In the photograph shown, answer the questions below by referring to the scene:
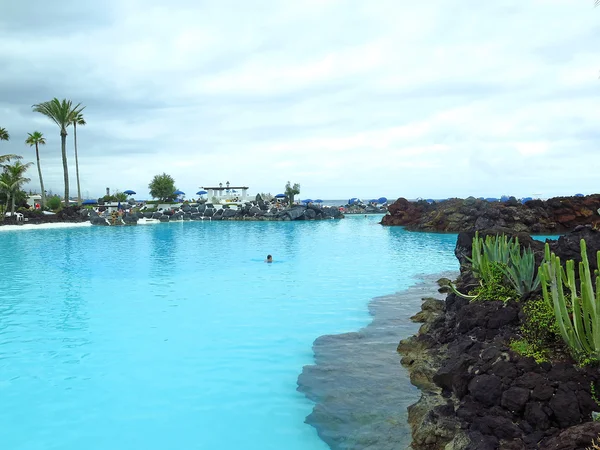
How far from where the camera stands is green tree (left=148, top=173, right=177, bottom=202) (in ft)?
266

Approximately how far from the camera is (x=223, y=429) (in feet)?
22.7

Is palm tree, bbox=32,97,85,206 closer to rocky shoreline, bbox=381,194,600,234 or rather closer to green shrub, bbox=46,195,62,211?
green shrub, bbox=46,195,62,211

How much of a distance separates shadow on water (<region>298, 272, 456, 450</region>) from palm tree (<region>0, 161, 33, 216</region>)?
54.2 meters

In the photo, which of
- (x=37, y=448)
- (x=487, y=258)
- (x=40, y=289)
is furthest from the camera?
(x=40, y=289)

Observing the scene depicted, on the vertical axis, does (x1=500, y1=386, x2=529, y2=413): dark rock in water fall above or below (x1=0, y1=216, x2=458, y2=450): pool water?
above

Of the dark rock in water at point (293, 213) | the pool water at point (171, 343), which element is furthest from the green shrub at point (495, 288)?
the dark rock in water at point (293, 213)

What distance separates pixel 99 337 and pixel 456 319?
336 inches

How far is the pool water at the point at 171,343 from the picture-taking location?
6988 mm

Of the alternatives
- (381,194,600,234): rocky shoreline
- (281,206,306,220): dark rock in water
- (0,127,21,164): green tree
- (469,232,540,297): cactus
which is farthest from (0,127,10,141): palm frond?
(469,232,540,297): cactus

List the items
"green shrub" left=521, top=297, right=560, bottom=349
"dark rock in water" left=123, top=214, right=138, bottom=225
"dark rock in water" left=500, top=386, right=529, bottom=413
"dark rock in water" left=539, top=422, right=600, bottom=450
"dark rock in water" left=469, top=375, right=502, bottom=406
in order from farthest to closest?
"dark rock in water" left=123, top=214, right=138, bottom=225 < "green shrub" left=521, top=297, right=560, bottom=349 < "dark rock in water" left=469, top=375, right=502, bottom=406 < "dark rock in water" left=500, top=386, right=529, bottom=413 < "dark rock in water" left=539, top=422, right=600, bottom=450

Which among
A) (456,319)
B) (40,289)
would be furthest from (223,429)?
(40,289)

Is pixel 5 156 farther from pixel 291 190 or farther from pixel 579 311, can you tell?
pixel 579 311

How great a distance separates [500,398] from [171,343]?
7770 millimetres

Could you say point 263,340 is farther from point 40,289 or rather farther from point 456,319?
point 40,289
